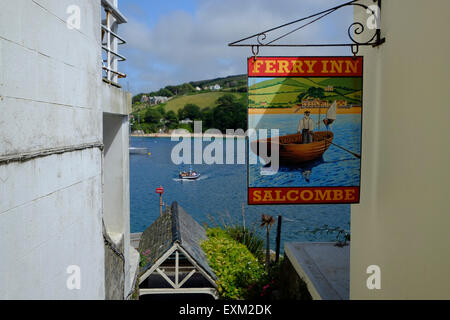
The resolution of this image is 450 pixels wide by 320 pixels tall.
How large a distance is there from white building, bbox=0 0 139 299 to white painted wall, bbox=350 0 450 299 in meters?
3.33

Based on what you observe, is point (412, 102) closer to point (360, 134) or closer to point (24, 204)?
point (360, 134)

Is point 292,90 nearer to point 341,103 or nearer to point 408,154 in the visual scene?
point 341,103

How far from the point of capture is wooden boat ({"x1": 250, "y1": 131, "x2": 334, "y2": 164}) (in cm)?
464

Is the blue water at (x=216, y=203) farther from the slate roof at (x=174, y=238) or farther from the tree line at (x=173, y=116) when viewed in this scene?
the tree line at (x=173, y=116)

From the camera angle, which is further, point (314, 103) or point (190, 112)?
point (190, 112)

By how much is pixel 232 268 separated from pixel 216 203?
23.1 m

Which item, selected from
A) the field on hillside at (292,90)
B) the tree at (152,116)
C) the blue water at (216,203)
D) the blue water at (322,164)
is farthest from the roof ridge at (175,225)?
the tree at (152,116)

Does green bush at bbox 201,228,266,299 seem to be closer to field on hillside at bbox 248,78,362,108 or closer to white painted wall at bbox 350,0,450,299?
white painted wall at bbox 350,0,450,299

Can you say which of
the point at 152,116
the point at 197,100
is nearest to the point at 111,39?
the point at 152,116

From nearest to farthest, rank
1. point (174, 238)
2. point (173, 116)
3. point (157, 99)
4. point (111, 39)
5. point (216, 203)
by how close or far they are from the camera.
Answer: point (111, 39), point (174, 238), point (216, 203), point (173, 116), point (157, 99)

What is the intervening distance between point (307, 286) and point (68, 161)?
5.41 m

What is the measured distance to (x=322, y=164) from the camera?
471 centimetres

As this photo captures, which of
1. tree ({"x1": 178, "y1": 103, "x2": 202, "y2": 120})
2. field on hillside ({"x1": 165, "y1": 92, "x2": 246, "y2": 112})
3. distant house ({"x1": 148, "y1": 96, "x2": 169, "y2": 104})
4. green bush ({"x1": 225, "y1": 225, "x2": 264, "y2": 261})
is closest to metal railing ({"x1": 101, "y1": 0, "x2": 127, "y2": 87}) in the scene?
green bush ({"x1": 225, "y1": 225, "x2": 264, "y2": 261})

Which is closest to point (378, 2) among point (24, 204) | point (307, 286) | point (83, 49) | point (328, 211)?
point (83, 49)
